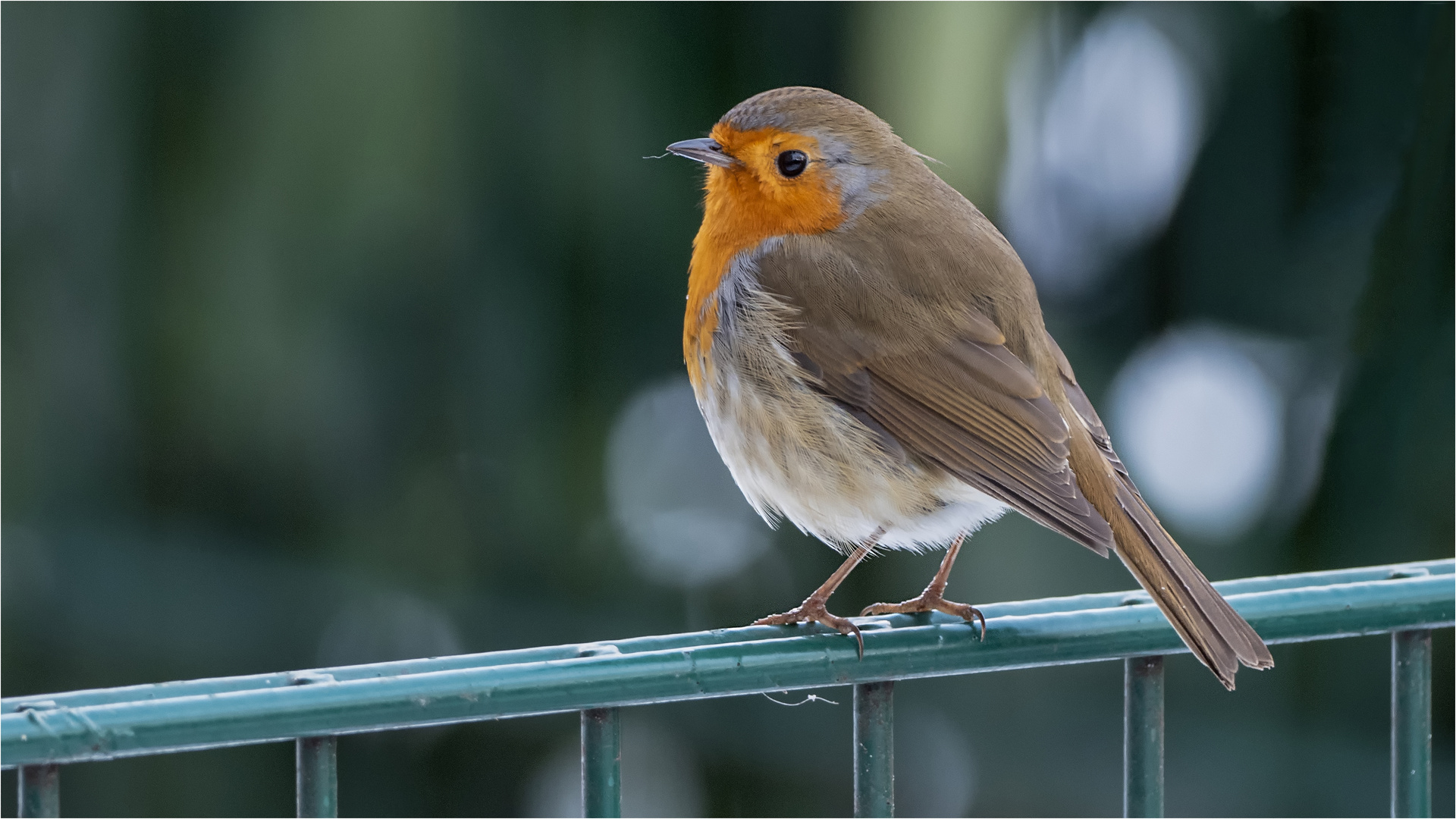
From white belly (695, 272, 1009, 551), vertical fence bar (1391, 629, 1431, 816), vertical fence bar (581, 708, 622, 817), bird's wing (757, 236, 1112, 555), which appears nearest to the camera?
vertical fence bar (581, 708, 622, 817)

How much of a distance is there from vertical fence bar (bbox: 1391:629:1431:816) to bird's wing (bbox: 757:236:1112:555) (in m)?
0.61

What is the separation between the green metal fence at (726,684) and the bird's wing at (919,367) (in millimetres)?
519

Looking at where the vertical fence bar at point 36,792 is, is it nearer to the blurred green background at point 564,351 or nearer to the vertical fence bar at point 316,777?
the vertical fence bar at point 316,777

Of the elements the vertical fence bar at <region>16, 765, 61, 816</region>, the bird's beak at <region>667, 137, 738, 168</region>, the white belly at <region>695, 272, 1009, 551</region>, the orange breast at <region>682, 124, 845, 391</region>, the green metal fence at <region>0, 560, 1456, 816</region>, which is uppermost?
the bird's beak at <region>667, 137, 738, 168</region>

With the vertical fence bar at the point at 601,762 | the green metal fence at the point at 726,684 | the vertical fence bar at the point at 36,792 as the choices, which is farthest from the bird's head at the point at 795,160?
the vertical fence bar at the point at 36,792

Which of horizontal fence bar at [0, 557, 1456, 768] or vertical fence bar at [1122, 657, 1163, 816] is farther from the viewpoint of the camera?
vertical fence bar at [1122, 657, 1163, 816]

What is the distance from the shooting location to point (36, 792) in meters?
1.25

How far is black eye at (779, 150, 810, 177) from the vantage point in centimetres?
260

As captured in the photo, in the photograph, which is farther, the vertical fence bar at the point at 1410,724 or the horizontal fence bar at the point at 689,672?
the vertical fence bar at the point at 1410,724

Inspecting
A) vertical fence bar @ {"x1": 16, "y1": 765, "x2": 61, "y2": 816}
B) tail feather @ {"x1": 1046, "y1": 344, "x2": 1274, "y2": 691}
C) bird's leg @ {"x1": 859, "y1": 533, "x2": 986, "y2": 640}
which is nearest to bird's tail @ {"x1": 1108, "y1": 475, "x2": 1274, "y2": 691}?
tail feather @ {"x1": 1046, "y1": 344, "x2": 1274, "y2": 691}

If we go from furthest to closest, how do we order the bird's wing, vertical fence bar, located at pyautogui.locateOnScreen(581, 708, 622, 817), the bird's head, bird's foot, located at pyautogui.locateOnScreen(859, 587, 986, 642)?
the bird's head
the bird's wing
bird's foot, located at pyautogui.locateOnScreen(859, 587, 986, 642)
vertical fence bar, located at pyautogui.locateOnScreen(581, 708, 622, 817)

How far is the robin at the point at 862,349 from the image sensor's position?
2406mm

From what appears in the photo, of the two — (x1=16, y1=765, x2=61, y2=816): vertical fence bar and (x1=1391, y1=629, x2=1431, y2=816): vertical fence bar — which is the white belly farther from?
(x1=16, y1=765, x2=61, y2=816): vertical fence bar

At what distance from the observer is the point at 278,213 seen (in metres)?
3.16
